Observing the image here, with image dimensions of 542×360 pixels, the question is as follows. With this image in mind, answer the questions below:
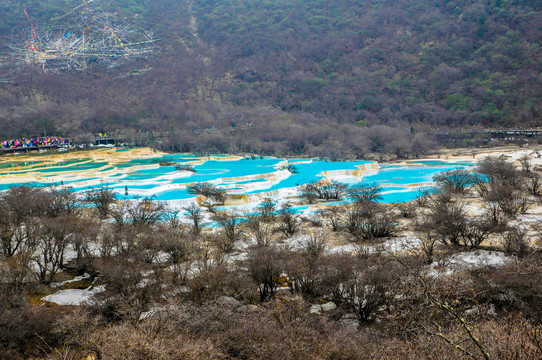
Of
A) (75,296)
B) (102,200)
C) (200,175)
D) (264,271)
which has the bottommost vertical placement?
(75,296)

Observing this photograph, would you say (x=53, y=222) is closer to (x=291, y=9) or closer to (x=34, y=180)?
(x=34, y=180)

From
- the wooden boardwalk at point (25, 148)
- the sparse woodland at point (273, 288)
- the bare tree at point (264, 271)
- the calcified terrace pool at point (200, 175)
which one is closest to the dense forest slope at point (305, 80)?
the wooden boardwalk at point (25, 148)

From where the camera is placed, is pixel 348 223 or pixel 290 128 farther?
pixel 290 128

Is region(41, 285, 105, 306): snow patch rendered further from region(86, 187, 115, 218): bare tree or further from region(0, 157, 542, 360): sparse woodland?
region(86, 187, 115, 218): bare tree

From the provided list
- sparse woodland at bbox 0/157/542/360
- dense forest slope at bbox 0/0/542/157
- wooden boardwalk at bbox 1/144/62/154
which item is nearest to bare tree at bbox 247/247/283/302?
→ sparse woodland at bbox 0/157/542/360

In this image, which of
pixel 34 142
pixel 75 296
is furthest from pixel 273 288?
A: pixel 34 142

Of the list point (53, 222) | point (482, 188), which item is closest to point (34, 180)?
point (53, 222)

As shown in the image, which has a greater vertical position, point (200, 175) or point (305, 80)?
point (305, 80)

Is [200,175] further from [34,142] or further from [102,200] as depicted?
[34,142]
